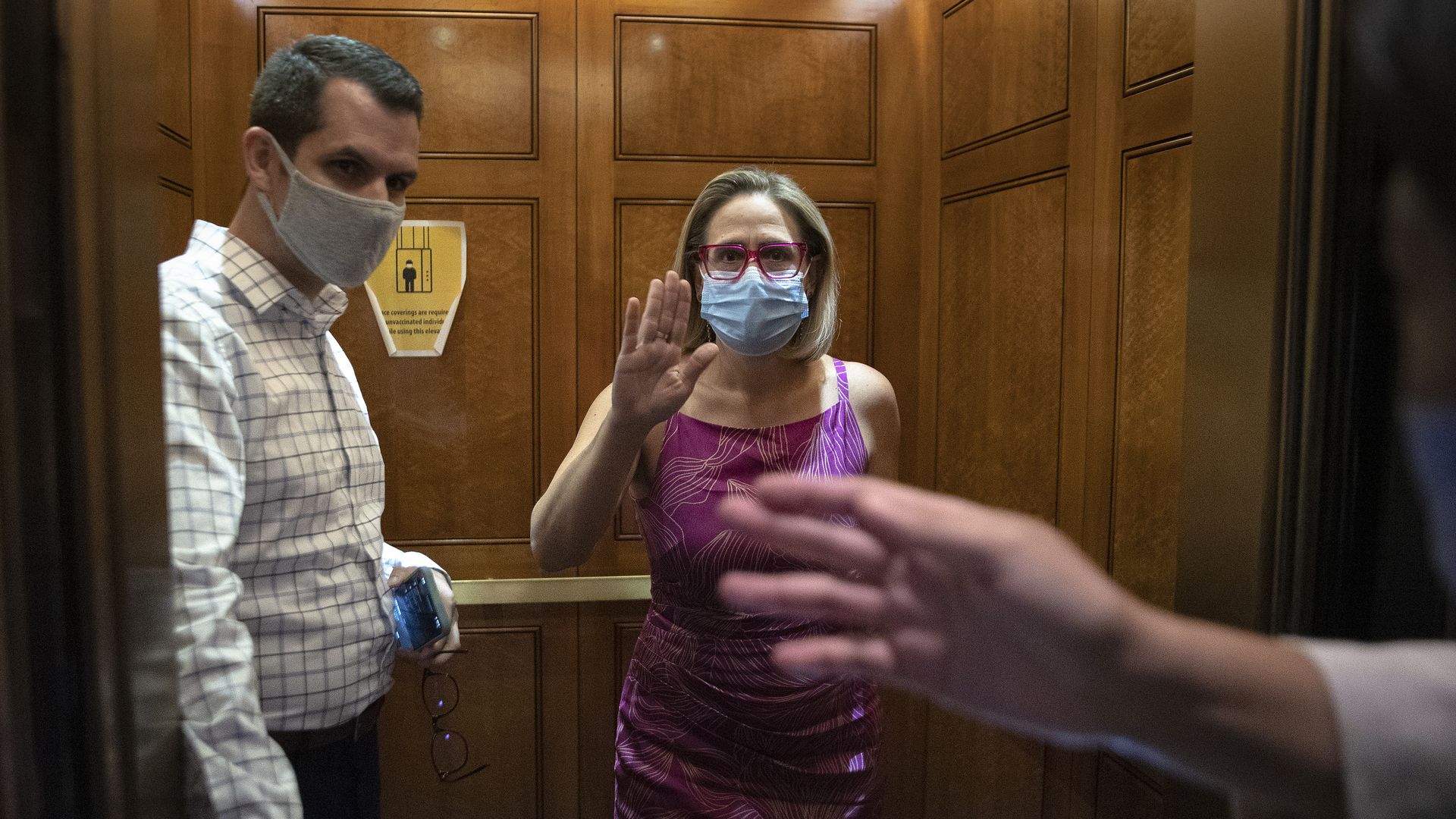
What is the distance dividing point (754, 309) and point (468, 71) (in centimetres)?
96

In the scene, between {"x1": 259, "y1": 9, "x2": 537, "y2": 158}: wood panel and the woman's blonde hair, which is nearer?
the woman's blonde hair

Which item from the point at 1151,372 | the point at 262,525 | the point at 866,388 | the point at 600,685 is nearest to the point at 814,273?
the point at 866,388

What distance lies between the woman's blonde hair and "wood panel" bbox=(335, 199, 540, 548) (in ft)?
2.28

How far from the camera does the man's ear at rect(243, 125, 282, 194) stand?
681mm

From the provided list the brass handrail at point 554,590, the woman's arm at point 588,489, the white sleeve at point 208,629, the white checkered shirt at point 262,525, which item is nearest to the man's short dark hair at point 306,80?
the white checkered shirt at point 262,525

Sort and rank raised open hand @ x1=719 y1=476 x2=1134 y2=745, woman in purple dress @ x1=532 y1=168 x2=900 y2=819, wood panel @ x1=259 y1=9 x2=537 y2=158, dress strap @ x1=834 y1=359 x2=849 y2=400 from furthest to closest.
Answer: wood panel @ x1=259 y1=9 x2=537 y2=158, dress strap @ x1=834 y1=359 x2=849 y2=400, woman in purple dress @ x1=532 y1=168 x2=900 y2=819, raised open hand @ x1=719 y1=476 x2=1134 y2=745

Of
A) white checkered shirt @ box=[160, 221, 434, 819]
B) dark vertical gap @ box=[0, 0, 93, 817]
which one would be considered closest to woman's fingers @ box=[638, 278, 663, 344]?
white checkered shirt @ box=[160, 221, 434, 819]

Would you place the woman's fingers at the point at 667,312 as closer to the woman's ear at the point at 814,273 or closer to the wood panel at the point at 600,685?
the woman's ear at the point at 814,273

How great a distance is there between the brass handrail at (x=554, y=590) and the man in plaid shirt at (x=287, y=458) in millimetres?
865

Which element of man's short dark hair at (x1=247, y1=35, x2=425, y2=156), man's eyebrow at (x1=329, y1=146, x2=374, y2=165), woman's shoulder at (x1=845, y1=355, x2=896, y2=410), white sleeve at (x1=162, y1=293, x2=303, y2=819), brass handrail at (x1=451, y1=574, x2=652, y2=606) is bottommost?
brass handrail at (x1=451, y1=574, x2=652, y2=606)

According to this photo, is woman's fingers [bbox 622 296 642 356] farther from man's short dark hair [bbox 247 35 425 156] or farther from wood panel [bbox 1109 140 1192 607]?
wood panel [bbox 1109 140 1192 607]

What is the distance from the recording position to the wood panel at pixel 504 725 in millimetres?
1752

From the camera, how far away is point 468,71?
1.68 metres

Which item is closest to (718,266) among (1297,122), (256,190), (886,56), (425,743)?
(256,190)
